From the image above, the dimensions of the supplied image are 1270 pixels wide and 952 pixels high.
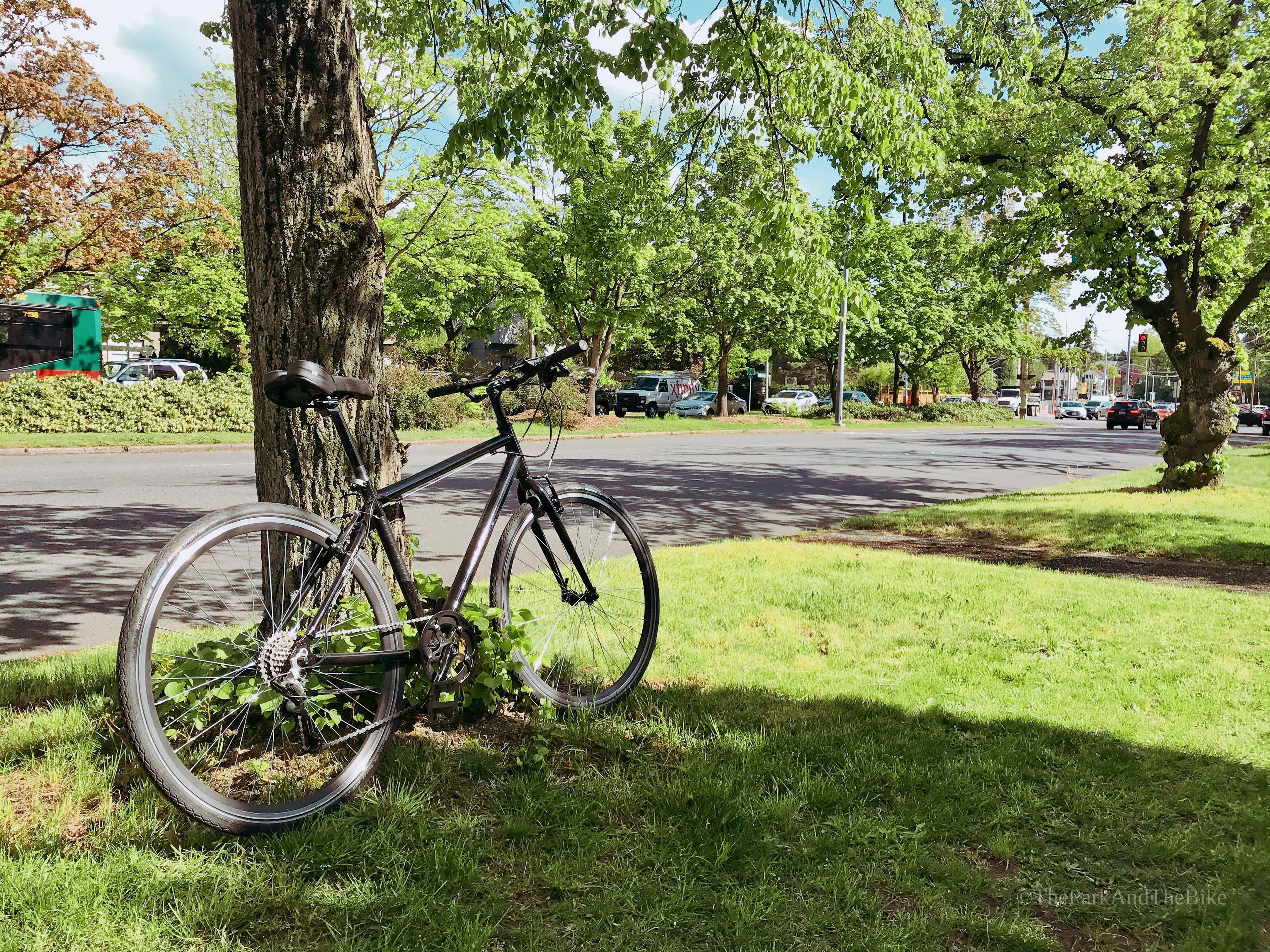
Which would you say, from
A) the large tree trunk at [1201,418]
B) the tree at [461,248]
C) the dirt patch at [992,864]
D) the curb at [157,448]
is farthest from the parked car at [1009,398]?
the dirt patch at [992,864]

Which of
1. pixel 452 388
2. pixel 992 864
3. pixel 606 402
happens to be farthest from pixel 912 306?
pixel 992 864

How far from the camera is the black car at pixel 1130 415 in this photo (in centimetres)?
4941

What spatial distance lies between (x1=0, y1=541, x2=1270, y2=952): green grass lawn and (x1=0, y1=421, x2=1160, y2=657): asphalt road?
6.76 feet

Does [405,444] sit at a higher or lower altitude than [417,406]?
lower

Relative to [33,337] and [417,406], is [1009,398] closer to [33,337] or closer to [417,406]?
[417,406]

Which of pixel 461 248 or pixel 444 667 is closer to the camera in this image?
pixel 444 667

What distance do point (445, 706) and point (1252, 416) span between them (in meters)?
63.9

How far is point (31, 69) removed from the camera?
640 inches

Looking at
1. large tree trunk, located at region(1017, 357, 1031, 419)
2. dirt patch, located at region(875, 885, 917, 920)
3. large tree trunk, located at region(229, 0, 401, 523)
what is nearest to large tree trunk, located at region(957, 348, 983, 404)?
large tree trunk, located at region(1017, 357, 1031, 419)

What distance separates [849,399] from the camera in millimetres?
51094

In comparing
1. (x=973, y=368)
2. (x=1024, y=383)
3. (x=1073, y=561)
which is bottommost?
(x=1073, y=561)

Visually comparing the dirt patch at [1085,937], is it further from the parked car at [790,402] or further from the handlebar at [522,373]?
the parked car at [790,402]

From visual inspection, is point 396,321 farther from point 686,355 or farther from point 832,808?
point 832,808

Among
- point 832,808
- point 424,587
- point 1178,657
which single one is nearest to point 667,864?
point 832,808
